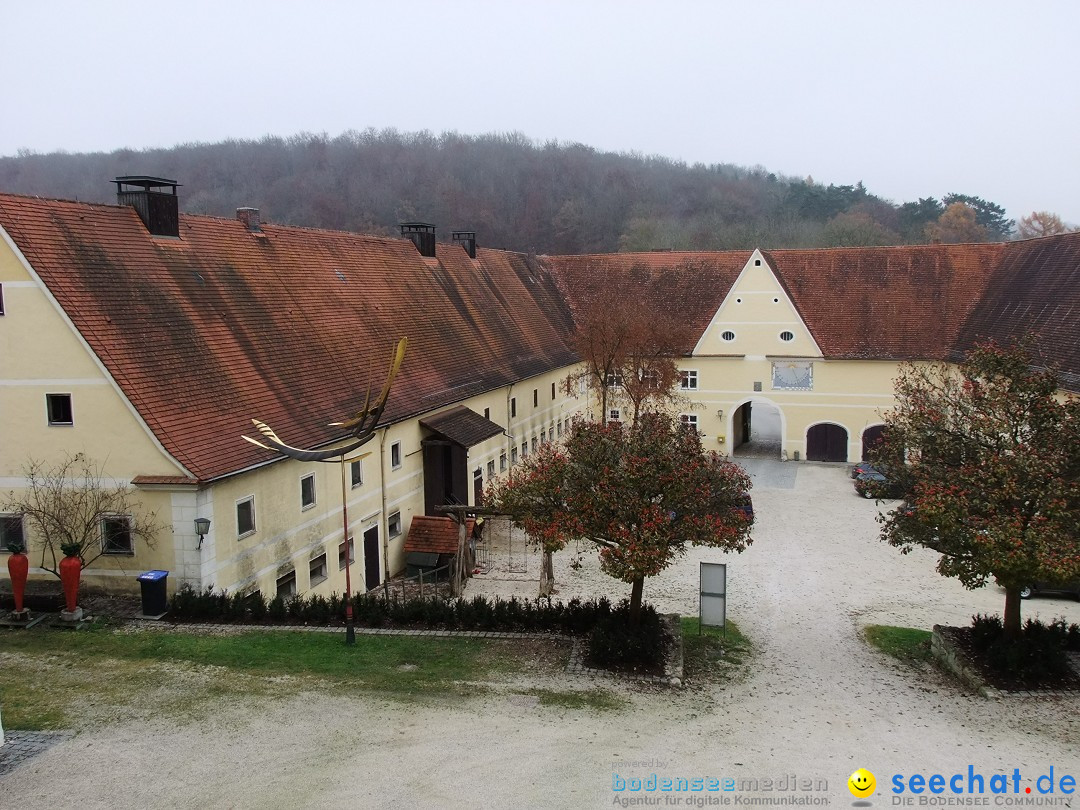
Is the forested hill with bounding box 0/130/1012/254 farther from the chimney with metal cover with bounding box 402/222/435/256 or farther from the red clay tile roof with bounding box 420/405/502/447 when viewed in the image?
the red clay tile roof with bounding box 420/405/502/447

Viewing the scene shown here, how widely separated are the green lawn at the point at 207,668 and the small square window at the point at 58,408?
400cm

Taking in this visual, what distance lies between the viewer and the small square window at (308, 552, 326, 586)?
1966 cm

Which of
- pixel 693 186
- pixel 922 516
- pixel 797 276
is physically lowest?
pixel 922 516

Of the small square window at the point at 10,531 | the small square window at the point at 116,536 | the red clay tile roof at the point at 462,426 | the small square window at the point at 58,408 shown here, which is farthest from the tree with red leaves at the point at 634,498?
the small square window at the point at 10,531

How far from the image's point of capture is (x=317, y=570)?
1998cm

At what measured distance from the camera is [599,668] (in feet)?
48.2

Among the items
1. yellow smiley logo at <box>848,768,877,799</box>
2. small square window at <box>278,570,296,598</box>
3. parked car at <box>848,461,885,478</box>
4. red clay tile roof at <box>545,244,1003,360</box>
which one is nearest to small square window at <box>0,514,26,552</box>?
small square window at <box>278,570,296,598</box>

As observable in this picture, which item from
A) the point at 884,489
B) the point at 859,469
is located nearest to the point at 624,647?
the point at 884,489

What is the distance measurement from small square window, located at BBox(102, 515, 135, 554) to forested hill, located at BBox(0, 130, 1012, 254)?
54514 millimetres

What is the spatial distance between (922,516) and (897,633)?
5.61m

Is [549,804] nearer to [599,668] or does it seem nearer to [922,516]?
[599,668]

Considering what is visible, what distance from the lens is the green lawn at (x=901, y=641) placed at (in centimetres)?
1691

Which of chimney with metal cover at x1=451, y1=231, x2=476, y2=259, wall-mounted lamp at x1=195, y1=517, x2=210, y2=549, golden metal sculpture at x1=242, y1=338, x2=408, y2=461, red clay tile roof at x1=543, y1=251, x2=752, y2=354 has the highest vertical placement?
chimney with metal cover at x1=451, y1=231, x2=476, y2=259

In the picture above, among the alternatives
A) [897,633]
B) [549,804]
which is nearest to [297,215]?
[897,633]
